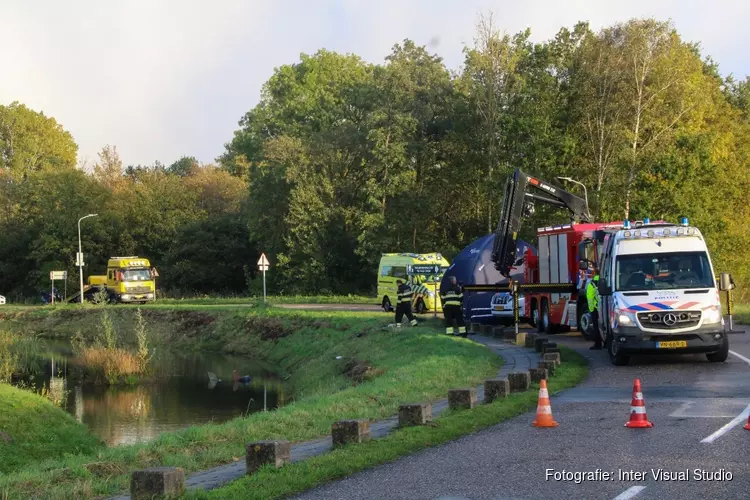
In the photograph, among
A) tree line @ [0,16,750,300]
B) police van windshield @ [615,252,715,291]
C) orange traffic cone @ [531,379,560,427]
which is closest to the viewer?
orange traffic cone @ [531,379,560,427]

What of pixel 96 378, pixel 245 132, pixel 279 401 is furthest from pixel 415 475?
pixel 245 132

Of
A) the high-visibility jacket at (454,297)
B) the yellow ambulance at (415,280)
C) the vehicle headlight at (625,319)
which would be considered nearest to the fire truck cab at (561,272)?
the high-visibility jacket at (454,297)

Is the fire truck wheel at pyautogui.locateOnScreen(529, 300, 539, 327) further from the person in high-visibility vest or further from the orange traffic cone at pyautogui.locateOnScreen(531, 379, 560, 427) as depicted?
the orange traffic cone at pyautogui.locateOnScreen(531, 379, 560, 427)

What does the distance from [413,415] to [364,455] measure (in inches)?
79.7

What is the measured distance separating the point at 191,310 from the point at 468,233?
2149 centimetres

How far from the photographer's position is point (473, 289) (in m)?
29.7

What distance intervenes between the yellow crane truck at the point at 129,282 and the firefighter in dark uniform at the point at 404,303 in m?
36.2

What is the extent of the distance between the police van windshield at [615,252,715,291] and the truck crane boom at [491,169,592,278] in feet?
36.2

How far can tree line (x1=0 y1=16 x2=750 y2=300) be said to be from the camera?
4897 centimetres

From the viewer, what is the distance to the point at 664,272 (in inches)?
725

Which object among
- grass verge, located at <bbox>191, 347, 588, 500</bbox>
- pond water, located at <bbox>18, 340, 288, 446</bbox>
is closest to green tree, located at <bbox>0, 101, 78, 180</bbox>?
pond water, located at <bbox>18, 340, 288, 446</bbox>

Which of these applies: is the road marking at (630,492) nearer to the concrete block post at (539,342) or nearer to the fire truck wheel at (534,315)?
the concrete block post at (539,342)

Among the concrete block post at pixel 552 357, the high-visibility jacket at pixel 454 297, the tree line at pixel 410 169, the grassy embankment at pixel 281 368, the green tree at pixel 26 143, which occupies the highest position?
the green tree at pixel 26 143

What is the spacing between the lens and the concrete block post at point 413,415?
11.5m
